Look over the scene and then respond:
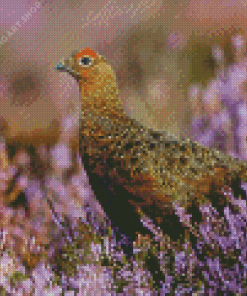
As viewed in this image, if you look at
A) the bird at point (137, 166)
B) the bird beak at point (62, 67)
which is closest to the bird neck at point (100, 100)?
the bird at point (137, 166)

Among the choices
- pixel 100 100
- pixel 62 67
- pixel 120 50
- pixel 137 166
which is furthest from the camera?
pixel 120 50

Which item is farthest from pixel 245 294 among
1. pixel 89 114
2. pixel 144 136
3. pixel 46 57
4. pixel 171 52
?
→ pixel 46 57

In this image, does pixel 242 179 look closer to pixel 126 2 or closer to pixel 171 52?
pixel 171 52

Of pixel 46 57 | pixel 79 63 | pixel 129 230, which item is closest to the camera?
pixel 129 230

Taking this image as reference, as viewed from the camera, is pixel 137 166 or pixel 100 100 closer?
pixel 137 166

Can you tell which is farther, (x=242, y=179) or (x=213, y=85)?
(x=213, y=85)

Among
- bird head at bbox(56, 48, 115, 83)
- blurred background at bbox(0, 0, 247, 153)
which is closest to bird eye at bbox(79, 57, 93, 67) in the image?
bird head at bbox(56, 48, 115, 83)

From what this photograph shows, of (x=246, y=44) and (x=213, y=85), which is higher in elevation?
(x=246, y=44)

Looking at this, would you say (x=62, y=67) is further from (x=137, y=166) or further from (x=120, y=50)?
(x=137, y=166)

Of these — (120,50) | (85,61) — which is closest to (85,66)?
(85,61)
